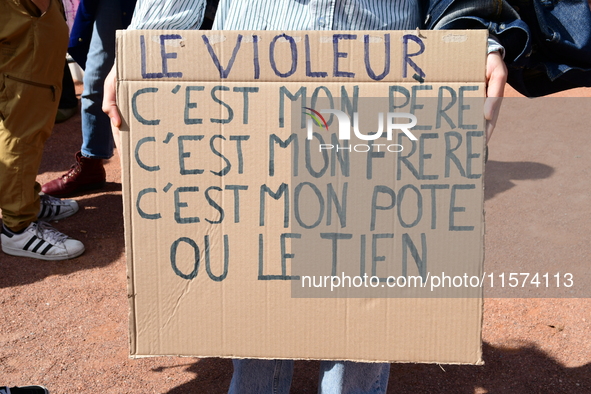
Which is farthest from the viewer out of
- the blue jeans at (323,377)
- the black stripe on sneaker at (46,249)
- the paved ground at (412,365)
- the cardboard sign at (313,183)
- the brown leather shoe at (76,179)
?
the brown leather shoe at (76,179)

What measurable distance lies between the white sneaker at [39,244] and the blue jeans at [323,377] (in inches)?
74.7

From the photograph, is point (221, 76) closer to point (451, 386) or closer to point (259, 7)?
point (259, 7)

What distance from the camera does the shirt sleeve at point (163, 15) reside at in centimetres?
157

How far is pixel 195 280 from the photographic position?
1452 mm

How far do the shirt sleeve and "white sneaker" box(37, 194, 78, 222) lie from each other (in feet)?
8.10

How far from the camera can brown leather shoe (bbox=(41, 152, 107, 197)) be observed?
13.3 feet

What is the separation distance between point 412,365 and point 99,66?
8.32ft

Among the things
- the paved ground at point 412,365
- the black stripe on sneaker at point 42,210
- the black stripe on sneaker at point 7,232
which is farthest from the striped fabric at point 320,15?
the black stripe on sneaker at point 42,210

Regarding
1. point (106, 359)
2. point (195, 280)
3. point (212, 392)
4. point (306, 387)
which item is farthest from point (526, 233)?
point (195, 280)

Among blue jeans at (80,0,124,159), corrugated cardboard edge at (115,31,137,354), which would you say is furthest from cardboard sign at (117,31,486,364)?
blue jeans at (80,0,124,159)

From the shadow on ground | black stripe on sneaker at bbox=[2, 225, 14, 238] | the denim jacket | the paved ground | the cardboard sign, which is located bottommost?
the paved ground

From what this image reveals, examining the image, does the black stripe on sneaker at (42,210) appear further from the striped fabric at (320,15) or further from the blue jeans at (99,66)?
the striped fabric at (320,15)

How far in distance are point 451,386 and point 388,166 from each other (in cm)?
131

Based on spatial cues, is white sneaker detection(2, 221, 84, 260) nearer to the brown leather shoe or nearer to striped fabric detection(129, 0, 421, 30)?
the brown leather shoe
